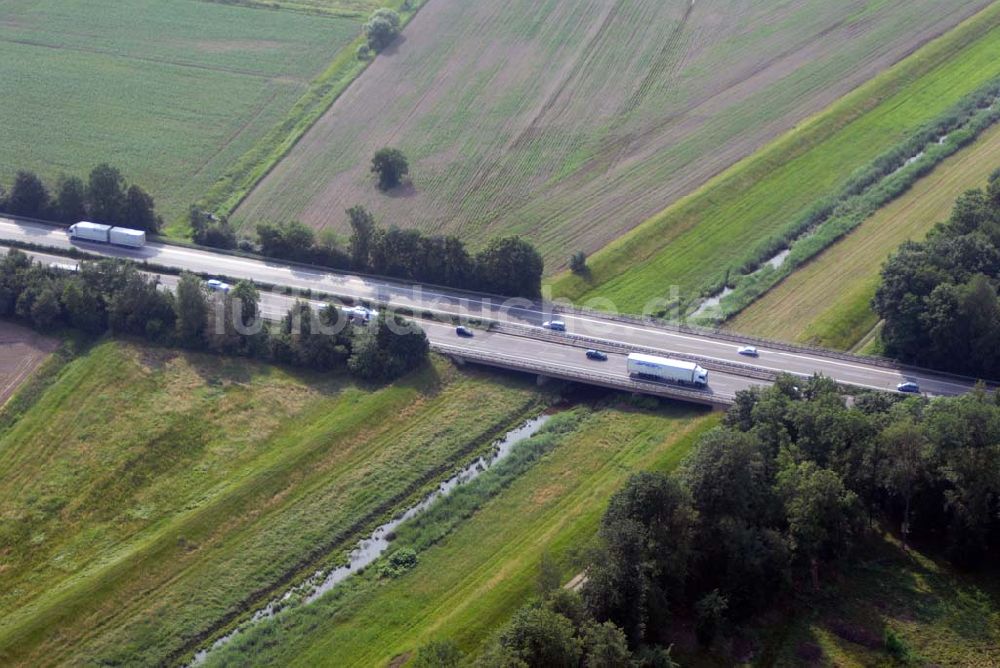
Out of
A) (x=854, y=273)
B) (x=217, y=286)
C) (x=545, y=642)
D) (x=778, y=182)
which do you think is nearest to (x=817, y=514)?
(x=545, y=642)

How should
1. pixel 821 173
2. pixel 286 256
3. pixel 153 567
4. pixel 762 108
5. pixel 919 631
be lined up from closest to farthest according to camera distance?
pixel 919 631
pixel 153 567
pixel 286 256
pixel 821 173
pixel 762 108

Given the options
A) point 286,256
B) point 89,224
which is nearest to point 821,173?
point 286,256

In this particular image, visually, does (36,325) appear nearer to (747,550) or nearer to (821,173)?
(747,550)

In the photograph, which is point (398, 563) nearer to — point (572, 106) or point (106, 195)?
point (106, 195)

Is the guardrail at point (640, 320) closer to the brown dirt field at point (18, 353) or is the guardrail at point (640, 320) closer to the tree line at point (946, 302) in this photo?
the tree line at point (946, 302)

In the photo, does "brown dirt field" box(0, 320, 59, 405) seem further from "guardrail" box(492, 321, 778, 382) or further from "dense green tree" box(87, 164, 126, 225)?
"guardrail" box(492, 321, 778, 382)

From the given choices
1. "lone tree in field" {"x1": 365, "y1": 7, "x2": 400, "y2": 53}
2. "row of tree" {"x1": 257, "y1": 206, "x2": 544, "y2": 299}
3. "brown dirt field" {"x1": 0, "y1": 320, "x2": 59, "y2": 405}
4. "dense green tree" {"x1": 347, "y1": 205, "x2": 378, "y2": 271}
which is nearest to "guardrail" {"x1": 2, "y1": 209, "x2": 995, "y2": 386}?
"row of tree" {"x1": 257, "y1": 206, "x2": 544, "y2": 299}

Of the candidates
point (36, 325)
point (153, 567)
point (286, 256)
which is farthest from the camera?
point (286, 256)

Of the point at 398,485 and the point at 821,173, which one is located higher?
the point at 821,173
